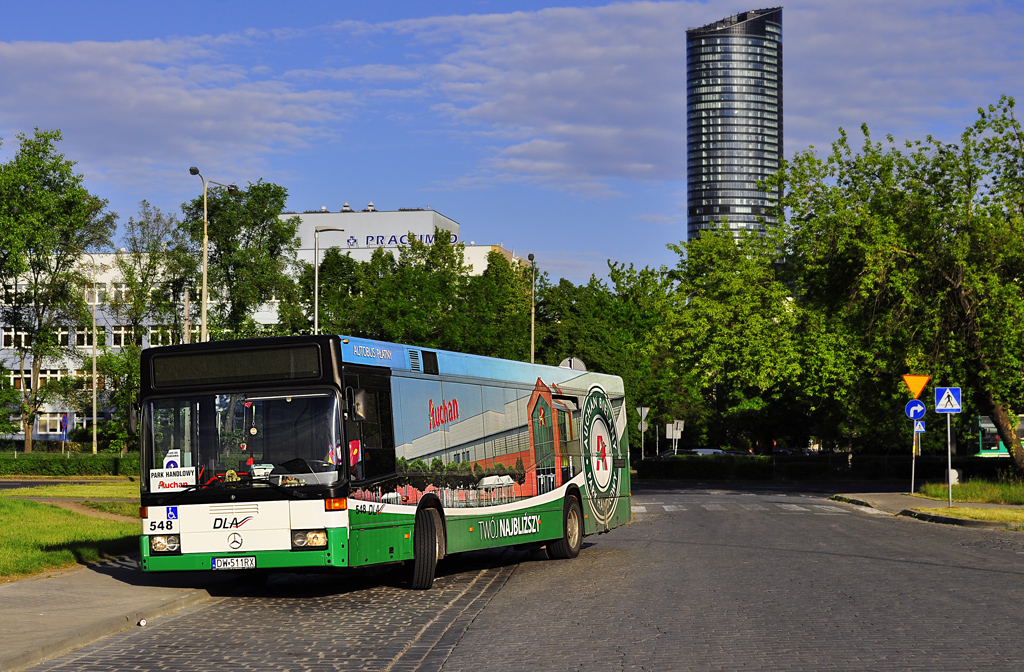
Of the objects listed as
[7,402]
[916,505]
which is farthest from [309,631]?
[7,402]

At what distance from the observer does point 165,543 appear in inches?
466

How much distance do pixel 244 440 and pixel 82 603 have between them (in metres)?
2.20

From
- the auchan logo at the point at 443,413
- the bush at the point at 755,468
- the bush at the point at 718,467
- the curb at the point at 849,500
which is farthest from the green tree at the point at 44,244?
the auchan logo at the point at 443,413

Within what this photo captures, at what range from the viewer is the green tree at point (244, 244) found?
222ft

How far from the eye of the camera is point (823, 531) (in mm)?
21438

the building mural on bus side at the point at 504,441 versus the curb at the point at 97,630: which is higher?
the building mural on bus side at the point at 504,441

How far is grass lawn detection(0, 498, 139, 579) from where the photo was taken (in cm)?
1495

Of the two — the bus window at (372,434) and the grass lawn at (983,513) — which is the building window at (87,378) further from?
the bus window at (372,434)

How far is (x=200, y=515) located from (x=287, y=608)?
4.13 feet

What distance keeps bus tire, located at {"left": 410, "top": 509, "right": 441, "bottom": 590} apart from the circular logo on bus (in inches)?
199

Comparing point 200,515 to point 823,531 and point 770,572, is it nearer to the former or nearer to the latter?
point 770,572

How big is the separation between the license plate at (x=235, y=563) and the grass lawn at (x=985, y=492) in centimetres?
2257

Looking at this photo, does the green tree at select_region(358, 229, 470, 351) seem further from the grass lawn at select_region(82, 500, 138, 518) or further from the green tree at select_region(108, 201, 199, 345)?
the grass lawn at select_region(82, 500, 138, 518)

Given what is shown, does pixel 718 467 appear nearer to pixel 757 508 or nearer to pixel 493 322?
pixel 493 322
